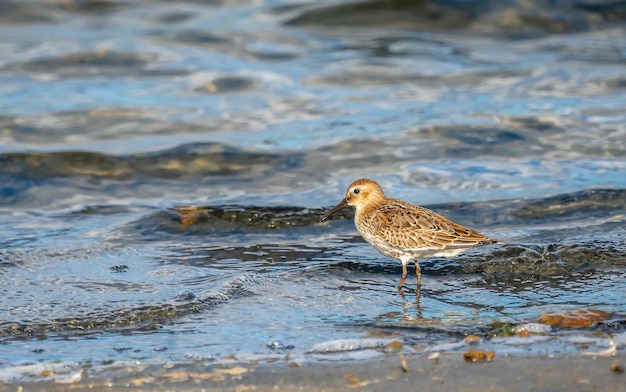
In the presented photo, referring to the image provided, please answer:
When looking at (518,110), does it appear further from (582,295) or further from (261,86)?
(582,295)

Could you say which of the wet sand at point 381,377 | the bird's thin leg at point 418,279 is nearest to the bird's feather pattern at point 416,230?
the bird's thin leg at point 418,279

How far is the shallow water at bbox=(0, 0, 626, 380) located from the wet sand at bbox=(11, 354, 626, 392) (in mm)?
183

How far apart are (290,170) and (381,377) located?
5.49 m

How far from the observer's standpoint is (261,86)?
13.0 meters

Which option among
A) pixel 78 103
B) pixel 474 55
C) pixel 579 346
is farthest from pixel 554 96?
pixel 579 346

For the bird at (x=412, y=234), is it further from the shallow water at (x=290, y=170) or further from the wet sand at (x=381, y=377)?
the wet sand at (x=381, y=377)

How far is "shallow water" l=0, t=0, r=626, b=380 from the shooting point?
5.93 m

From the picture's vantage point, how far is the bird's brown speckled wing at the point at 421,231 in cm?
662

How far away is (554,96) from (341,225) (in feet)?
15.7

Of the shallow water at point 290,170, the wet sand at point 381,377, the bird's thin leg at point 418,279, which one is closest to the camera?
the wet sand at point 381,377

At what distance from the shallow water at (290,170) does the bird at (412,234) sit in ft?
0.92

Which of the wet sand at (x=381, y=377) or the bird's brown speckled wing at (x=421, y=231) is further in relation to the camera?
the bird's brown speckled wing at (x=421, y=231)

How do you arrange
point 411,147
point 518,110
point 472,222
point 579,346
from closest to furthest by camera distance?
point 579,346, point 472,222, point 411,147, point 518,110

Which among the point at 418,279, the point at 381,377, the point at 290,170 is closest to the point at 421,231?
the point at 418,279
